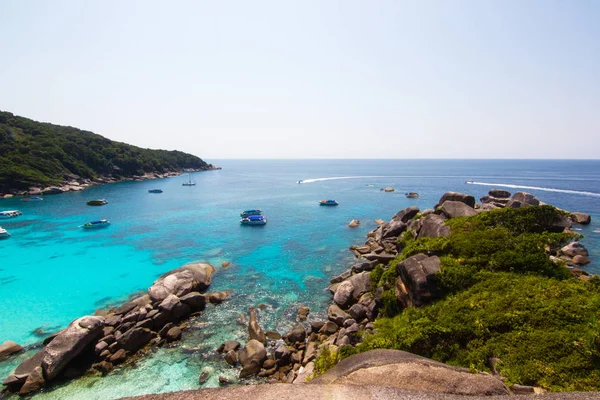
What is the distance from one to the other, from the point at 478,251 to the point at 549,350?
929cm

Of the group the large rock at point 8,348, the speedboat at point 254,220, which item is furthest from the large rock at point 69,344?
the speedboat at point 254,220

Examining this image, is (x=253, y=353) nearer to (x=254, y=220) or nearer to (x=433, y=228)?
(x=433, y=228)

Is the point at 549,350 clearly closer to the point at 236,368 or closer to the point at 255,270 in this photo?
the point at 236,368

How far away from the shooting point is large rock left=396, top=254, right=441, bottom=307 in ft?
59.2

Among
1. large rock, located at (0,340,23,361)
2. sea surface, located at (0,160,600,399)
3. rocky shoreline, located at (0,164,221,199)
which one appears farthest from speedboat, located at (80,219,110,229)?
rocky shoreline, located at (0,164,221,199)

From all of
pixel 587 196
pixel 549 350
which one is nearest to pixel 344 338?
pixel 549 350

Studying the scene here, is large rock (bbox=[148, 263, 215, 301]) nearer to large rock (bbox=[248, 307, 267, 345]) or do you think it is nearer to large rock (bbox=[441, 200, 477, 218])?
large rock (bbox=[248, 307, 267, 345])

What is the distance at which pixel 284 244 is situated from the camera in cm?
4544

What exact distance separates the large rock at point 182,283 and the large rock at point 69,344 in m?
5.47

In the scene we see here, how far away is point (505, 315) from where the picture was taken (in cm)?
1379

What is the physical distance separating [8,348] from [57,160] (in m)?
117

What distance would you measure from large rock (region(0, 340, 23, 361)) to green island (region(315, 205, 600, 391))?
22.8m

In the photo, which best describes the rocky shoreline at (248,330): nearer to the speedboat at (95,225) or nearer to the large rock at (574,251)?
the large rock at (574,251)

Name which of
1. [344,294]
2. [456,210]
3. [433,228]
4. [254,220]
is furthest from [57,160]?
[456,210]
